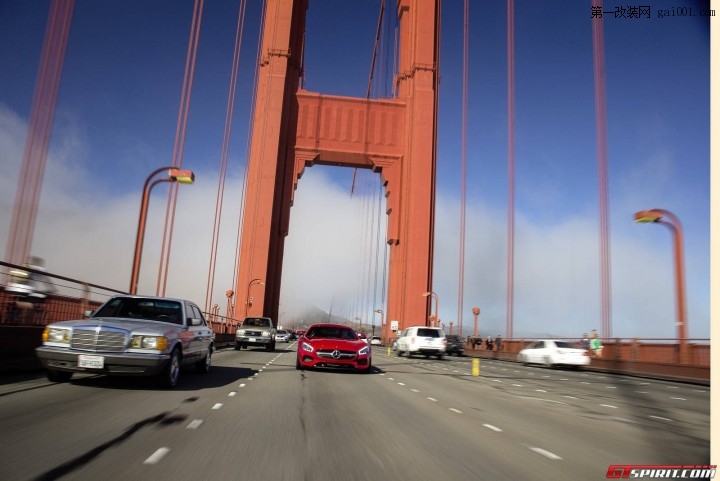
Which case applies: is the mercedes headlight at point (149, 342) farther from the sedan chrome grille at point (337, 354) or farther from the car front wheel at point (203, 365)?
the sedan chrome grille at point (337, 354)

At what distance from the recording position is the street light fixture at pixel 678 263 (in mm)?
18922

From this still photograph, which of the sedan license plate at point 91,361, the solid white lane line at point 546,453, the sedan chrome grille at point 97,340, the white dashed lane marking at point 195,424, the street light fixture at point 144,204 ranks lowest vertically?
the white dashed lane marking at point 195,424

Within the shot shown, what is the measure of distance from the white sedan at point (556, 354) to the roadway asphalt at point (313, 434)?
1445cm

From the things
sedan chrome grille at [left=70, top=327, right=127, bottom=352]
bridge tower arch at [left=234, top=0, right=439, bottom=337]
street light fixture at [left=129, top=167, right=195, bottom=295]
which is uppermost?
bridge tower arch at [left=234, top=0, right=439, bottom=337]

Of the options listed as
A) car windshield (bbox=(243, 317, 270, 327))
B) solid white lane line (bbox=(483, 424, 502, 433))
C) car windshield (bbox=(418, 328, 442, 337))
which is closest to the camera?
solid white lane line (bbox=(483, 424, 502, 433))

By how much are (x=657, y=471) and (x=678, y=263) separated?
17.4 m

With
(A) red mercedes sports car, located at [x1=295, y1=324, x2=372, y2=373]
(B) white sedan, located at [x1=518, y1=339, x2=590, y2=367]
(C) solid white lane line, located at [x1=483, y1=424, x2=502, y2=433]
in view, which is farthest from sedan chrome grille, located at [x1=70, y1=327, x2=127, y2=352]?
(B) white sedan, located at [x1=518, y1=339, x2=590, y2=367]

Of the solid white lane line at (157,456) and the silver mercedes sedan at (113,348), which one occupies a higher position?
the silver mercedes sedan at (113,348)

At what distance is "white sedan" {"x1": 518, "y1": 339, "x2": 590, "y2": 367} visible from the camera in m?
23.9

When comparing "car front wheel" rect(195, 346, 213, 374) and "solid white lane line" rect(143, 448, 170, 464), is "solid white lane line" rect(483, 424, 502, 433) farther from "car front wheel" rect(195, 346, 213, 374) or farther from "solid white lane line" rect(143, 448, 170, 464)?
"car front wheel" rect(195, 346, 213, 374)

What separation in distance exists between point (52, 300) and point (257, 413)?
22.7 feet

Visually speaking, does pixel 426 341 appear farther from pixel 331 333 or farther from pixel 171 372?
pixel 171 372

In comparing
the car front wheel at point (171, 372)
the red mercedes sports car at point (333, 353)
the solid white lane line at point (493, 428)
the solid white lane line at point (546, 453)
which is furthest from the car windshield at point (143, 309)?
the solid white lane line at point (546, 453)

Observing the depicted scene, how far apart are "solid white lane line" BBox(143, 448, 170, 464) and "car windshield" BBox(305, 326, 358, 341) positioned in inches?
392
